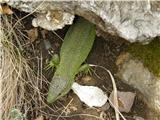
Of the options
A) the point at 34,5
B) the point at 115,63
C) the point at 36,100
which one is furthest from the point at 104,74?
the point at 34,5

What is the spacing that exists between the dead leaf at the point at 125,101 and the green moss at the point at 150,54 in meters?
0.27

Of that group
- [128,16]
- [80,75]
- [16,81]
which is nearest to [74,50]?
[80,75]

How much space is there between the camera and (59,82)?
11.9ft

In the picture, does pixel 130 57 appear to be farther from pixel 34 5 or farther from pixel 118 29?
pixel 34 5

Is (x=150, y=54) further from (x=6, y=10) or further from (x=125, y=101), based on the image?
(x=6, y=10)

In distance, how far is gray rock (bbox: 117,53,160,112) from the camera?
11.4 ft

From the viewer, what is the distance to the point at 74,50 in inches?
149

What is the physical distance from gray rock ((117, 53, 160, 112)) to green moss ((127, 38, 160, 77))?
0.04 m

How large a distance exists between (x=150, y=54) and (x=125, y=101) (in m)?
0.42

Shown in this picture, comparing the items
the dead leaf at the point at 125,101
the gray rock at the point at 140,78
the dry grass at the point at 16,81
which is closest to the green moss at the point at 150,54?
the gray rock at the point at 140,78

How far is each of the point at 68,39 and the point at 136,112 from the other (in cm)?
82

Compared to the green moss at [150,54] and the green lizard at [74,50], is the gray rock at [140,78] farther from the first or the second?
the green lizard at [74,50]

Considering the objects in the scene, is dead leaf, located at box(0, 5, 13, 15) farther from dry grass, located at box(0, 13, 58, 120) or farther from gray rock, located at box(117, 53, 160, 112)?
gray rock, located at box(117, 53, 160, 112)

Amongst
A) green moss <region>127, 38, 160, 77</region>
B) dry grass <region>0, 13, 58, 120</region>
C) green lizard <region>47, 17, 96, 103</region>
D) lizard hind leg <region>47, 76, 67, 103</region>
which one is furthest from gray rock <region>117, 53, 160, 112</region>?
dry grass <region>0, 13, 58, 120</region>
